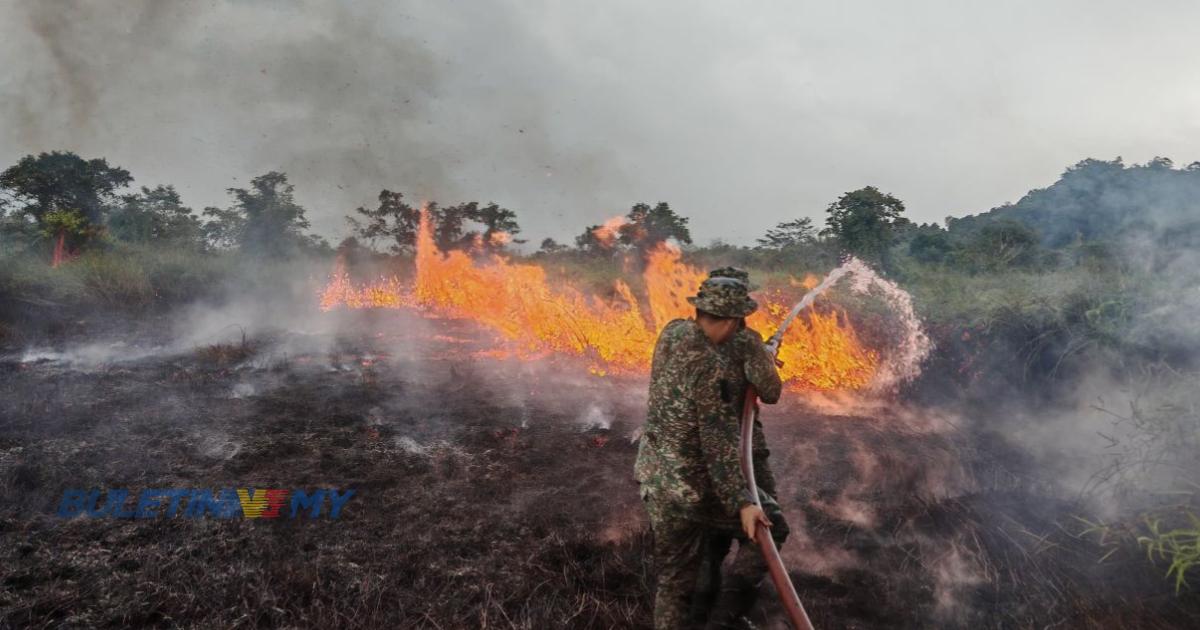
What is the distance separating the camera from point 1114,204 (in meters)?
12.5

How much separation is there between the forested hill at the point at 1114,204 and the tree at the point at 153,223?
2828 cm

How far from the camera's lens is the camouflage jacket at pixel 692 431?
3127 mm

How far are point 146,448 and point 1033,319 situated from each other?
12.8 metres

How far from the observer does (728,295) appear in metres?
3.24

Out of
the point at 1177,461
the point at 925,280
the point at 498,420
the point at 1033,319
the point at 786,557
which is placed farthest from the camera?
the point at 925,280

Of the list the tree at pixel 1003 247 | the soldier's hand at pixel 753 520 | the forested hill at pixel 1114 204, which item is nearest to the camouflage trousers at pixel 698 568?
the soldier's hand at pixel 753 520

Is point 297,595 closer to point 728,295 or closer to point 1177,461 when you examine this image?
point 728,295

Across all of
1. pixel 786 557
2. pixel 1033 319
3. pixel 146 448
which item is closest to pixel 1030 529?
pixel 786 557

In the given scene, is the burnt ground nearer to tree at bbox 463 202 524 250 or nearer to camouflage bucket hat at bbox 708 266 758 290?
camouflage bucket hat at bbox 708 266 758 290

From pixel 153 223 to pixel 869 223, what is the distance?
2841cm

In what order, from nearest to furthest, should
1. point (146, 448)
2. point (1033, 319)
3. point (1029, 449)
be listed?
point (146, 448), point (1029, 449), point (1033, 319)

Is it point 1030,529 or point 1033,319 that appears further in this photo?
point 1033,319

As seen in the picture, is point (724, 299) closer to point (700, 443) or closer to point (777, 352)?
point (700, 443)

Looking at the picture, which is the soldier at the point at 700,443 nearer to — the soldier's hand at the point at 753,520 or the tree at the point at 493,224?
the soldier's hand at the point at 753,520
